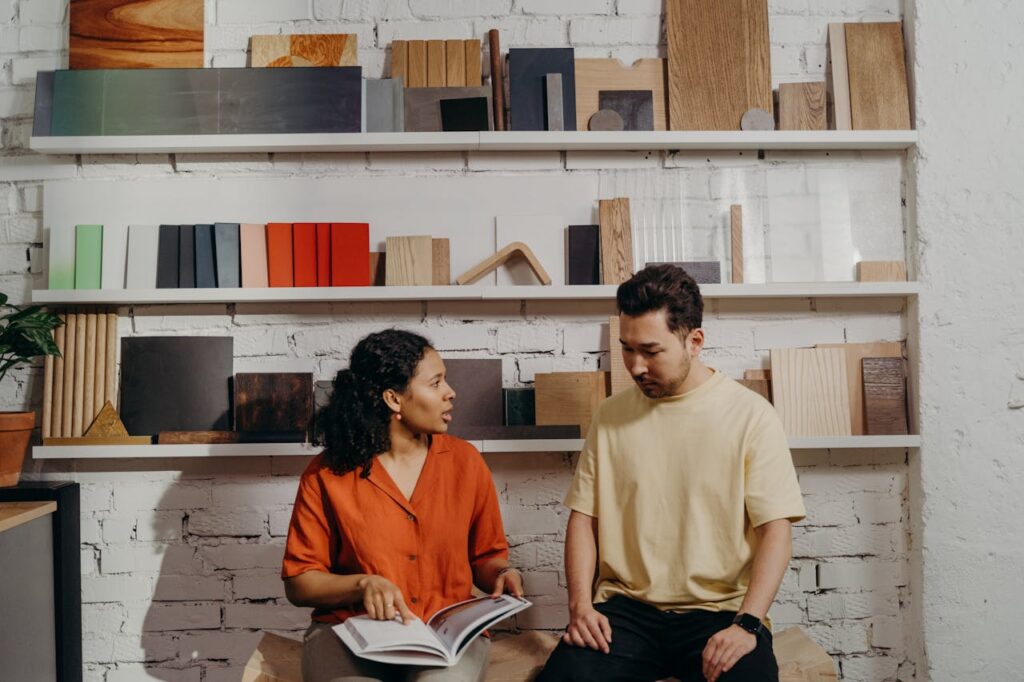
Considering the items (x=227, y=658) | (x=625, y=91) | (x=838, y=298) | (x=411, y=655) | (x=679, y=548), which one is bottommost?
(x=227, y=658)

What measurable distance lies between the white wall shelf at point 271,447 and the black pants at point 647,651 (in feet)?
1.85

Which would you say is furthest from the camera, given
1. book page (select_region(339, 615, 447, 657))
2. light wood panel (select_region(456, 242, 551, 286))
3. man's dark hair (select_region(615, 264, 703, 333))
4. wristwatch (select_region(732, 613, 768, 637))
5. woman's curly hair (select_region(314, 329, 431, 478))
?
light wood panel (select_region(456, 242, 551, 286))

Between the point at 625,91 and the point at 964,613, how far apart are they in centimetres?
178

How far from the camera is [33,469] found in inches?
97.4

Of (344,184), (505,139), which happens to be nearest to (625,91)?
(505,139)

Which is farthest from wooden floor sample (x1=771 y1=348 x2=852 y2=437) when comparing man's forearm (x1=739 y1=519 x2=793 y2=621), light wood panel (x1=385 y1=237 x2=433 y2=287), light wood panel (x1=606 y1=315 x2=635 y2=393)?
light wood panel (x1=385 y1=237 x2=433 y2=287)

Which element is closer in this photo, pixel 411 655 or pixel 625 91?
pixel 411 655

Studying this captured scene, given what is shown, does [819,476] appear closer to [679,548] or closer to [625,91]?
[679,548]

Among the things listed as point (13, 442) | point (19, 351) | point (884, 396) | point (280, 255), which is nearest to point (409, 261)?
point (280, 255)

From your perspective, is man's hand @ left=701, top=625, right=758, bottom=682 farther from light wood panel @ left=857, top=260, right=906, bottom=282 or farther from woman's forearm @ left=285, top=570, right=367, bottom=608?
light wood panel @ left=857, top=260, right=906, bottom=282

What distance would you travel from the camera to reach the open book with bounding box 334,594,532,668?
5.20ft

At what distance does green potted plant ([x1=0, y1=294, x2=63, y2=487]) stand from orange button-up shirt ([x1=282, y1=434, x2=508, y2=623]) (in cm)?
90

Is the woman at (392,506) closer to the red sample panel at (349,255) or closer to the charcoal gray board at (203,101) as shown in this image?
the red sample panel at (349,255)

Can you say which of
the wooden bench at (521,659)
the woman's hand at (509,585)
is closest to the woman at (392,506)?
the woman's hand at (509,585)
